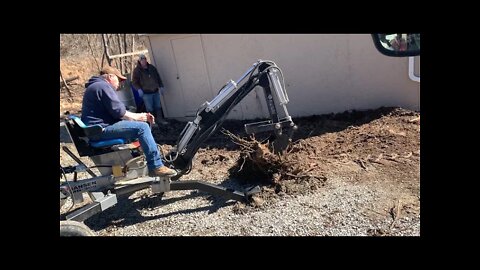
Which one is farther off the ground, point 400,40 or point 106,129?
point 400,40

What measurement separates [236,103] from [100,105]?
5.79 ft

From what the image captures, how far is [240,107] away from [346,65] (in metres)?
2.81

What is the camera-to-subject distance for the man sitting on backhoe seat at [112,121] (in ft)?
15.9

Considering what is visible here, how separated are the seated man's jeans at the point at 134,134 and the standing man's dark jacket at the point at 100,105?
0.13 m

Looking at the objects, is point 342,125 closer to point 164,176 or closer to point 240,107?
point 240,107

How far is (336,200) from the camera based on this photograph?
16.7ft

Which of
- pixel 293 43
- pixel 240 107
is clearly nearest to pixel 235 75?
pixel 240 107

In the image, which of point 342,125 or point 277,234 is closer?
point 277,234

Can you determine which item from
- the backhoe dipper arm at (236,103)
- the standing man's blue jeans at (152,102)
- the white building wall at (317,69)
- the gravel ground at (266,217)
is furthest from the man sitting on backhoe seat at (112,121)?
the standing man's blue jeans at (152,102)

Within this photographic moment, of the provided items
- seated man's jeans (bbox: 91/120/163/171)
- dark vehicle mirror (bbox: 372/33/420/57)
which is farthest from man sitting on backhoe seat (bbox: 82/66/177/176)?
dark vehicle mirror (bbox: 372/33/420/57)

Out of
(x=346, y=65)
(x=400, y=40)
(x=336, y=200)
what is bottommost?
(x=336, y=200)

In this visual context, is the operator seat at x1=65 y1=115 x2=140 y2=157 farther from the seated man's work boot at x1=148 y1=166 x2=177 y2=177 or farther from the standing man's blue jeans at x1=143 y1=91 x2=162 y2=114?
the standing man's blue jeans at x1=143 y1=91 x2=162 y2=114

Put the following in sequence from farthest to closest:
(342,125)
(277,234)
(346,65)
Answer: (346,65) → (342,125) → (277,234)

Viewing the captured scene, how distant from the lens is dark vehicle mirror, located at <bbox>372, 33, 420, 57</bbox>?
473 cm
